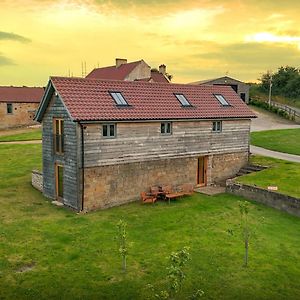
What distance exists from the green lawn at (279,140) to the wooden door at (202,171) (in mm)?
11589

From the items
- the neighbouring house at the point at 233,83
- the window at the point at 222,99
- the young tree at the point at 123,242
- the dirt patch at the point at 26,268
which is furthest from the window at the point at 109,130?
the neighbouring house at the point at 233,83

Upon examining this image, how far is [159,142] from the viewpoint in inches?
1046

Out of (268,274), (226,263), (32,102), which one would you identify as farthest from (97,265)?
(32,102)

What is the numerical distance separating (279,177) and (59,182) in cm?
1552

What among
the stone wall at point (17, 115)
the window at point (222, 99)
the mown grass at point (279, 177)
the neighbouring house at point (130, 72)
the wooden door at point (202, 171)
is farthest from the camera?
the stone wall at point (17, 115)

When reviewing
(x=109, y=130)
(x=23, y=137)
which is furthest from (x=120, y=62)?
(x=109, y=130)

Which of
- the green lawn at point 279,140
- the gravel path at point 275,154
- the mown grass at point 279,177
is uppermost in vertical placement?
the green lawn at point 279,140

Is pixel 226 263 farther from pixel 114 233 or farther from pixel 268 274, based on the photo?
pixel 114 233

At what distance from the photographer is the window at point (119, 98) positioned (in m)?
25.3

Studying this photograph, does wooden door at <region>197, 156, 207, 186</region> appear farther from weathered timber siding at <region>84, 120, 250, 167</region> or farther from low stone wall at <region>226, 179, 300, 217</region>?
low stone wall at <region>226, 179, 300, 217</region>

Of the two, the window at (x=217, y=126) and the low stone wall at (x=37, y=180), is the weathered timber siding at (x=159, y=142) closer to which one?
the window at (x=217, y=126)

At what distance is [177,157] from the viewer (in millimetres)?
27750

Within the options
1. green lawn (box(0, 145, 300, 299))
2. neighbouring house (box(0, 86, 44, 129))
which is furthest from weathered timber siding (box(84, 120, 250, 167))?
neighbouring house (box(0, 86, 44, 129))

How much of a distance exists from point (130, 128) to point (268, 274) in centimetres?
1302
